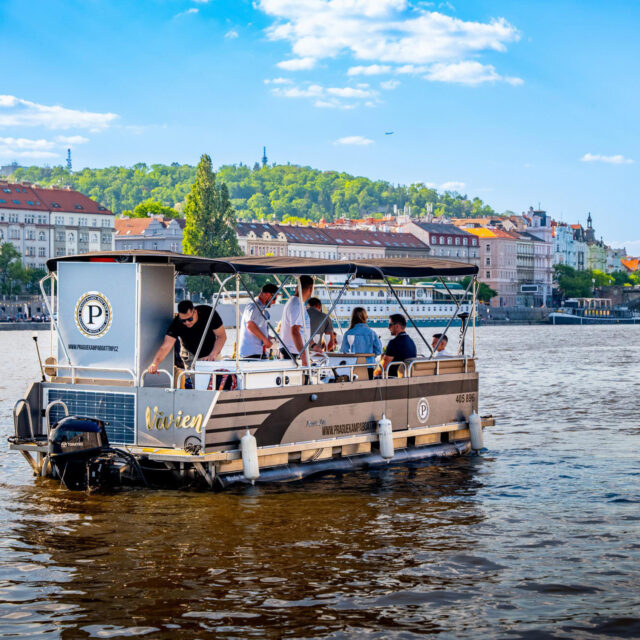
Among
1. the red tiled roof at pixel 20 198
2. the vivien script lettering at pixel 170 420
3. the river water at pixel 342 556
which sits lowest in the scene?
the river water at pixel 342 556

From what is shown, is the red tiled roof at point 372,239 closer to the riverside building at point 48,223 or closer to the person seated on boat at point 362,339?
the riverside building at point 48,223

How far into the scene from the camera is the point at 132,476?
14906 millimetres

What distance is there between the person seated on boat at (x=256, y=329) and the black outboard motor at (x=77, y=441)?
2.67 metres

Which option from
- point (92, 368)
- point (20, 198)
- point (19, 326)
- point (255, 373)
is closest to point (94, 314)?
point (92, 368)

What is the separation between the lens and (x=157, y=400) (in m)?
14.2

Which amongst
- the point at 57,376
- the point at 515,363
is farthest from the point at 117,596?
the point at 515,363

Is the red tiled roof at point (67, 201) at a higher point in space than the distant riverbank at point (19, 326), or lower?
higher

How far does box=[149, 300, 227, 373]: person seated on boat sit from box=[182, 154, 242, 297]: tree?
10795cm

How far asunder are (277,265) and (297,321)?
1.00 metres

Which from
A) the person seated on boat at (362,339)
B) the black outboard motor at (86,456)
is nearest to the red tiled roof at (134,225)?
the person seated on boat at (362,339)

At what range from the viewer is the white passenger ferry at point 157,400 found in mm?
14117

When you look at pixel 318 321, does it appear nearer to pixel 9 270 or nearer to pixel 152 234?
pixel 9 270

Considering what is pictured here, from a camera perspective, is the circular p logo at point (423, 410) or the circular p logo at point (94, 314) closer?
the circular p logo at point (94, 314)

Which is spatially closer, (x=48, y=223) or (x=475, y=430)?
(x=475, y=430)
